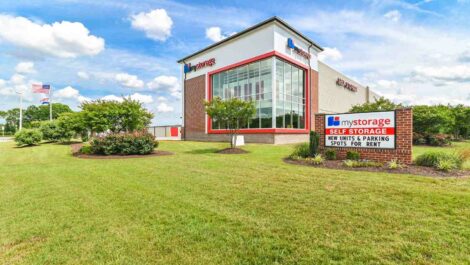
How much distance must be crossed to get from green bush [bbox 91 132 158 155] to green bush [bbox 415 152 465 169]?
12.5 metres

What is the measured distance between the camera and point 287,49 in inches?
903

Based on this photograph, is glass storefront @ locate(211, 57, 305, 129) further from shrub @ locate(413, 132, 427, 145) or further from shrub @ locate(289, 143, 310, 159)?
shrub @ locate(289, 143, 310, 159)

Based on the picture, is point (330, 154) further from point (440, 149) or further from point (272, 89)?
point (272, 89)

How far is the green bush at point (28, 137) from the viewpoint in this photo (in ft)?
→ 67.8

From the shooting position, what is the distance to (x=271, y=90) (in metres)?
21.8

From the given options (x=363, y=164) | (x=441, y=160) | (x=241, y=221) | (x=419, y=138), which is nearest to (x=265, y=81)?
(x=419, y=138)

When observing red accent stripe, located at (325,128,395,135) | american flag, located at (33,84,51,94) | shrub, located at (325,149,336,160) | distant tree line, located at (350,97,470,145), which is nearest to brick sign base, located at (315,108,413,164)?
red accent stripe, located at (325,128,395,135)

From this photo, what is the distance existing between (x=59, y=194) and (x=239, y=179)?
14.2ft

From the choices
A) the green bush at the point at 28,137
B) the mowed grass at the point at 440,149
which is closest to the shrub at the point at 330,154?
the mowed grass at the point at 440,149

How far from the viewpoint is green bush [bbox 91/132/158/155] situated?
42.4ft

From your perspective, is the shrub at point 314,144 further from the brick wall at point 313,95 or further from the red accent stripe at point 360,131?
the brick wall at point 313,95

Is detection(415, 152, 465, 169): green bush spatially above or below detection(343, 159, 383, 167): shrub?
above

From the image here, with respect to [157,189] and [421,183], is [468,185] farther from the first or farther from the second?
[157,189]

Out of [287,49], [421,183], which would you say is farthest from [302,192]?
[287,49]
